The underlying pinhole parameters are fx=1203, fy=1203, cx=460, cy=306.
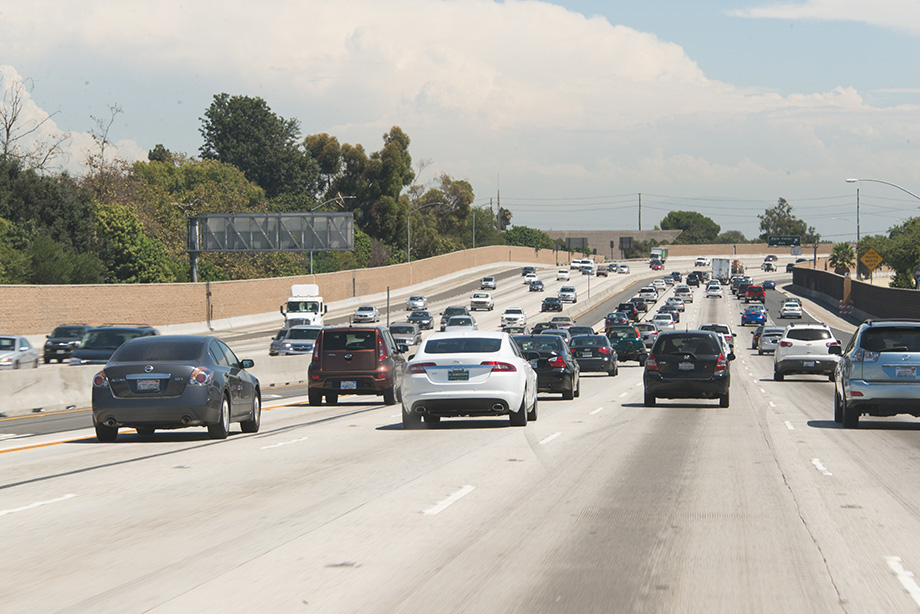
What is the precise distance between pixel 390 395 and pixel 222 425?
32.0 ft

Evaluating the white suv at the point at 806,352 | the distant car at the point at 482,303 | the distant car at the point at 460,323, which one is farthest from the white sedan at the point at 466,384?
the distant car at the point at 482,303

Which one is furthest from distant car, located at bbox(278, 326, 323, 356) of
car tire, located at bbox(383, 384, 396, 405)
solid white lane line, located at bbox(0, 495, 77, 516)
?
solid white lane line, located at bbox(0, 495, 77, 516)

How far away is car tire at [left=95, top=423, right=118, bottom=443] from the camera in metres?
17.7

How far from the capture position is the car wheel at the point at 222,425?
17891 mm

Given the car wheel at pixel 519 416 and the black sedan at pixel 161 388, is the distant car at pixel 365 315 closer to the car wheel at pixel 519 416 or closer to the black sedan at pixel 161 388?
the car wheel at pixel 519 416

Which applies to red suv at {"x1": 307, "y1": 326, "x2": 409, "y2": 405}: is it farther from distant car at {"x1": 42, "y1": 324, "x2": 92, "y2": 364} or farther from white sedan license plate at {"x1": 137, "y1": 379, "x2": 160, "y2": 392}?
distant car at {"x1": 42, "y1": 324, "x2": 92, "y2": 364}

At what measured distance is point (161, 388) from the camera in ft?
56.2

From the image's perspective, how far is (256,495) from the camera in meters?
12.0

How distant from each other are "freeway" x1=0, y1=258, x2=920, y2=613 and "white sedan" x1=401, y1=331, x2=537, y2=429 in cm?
49

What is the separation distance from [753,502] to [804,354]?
27984 millimetres

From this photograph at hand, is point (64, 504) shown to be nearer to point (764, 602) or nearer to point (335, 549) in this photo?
point (335, 549)

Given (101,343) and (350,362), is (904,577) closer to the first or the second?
(350,362)

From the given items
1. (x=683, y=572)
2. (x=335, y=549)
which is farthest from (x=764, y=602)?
(x=335, y=549)

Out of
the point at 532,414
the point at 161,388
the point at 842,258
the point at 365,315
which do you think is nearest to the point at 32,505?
the point at 161,388
